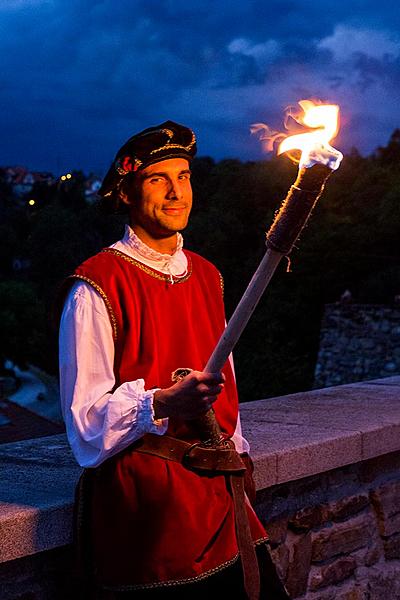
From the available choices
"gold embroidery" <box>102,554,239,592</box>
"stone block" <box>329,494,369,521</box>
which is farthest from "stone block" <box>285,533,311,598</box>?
"gold embroidery" <box>102,554,239,592</box>

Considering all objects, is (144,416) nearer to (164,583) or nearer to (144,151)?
(164,583)

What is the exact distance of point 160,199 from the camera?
2.41m

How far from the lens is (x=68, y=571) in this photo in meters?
2.56

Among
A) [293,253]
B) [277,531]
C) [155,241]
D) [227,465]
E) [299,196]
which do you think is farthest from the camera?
Result: [293,253]

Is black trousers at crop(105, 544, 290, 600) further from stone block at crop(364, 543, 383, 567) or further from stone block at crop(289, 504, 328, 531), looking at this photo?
stone block at crop(364, 543, 383, 567)

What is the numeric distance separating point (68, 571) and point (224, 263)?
119 ft

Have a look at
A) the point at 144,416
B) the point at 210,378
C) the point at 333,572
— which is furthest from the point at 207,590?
the point at 333,572

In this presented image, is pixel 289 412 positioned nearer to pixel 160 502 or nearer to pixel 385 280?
pixel 160 502

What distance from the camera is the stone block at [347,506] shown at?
348cm

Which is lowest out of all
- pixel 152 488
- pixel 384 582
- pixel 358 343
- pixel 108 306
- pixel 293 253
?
pixel 358 343

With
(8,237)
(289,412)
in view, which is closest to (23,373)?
(8,237)

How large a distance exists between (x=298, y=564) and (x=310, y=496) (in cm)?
26

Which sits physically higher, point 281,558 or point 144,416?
point 144,416

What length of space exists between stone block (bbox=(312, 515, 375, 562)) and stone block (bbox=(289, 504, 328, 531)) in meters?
0.05
